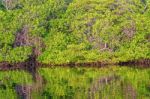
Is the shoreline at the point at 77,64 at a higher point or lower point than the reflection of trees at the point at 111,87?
lower

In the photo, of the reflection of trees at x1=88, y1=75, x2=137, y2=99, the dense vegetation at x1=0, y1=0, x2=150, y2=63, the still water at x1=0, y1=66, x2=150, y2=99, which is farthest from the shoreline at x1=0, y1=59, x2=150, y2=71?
the reflection of trees at x1=88, y1=75, x2=137, y2=99

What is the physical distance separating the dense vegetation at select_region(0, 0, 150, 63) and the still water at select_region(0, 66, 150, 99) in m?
12.5

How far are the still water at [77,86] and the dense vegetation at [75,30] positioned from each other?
1253 centimetres

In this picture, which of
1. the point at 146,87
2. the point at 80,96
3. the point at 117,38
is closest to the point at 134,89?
the point at 146,87

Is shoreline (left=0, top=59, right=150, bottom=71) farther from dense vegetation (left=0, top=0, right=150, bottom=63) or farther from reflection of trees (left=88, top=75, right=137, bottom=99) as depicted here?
reflection of trees (left=88, top=75, right=137, bottom=99)

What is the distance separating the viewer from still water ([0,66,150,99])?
30156 mm

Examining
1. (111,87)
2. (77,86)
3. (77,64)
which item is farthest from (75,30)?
(111,87)

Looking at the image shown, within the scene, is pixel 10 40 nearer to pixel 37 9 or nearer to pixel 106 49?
pixel 37 9

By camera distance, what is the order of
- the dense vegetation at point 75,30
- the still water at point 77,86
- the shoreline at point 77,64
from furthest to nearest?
the dense vegetation at point 75,30
the shoreline at point 77,64
the still water at point 77,86

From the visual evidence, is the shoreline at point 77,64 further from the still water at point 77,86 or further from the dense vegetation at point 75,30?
the still water at point 77,86

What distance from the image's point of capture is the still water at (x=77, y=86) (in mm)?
30156

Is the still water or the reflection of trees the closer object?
the reflection of trees

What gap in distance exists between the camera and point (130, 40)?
187ft

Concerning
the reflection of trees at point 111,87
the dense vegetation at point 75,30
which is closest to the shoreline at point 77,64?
the dense vegetation at point 75,30
